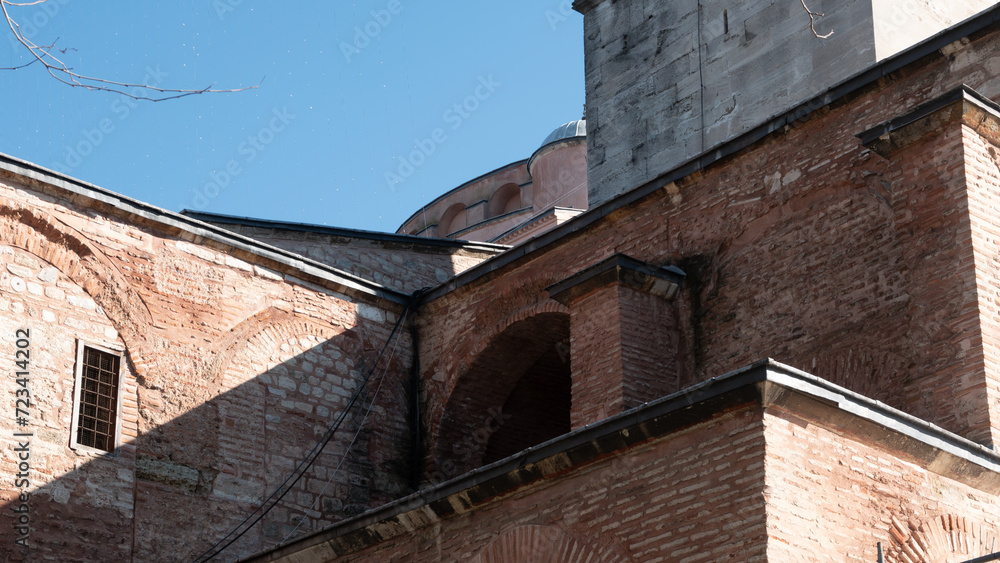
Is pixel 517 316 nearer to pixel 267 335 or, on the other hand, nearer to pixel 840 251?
pixel 267 335

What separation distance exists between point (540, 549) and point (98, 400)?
4900 mm

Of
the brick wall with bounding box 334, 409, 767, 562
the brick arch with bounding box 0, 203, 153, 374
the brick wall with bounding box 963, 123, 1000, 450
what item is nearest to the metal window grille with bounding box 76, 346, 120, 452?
the brick arch with bounding box 0, 203, 153, 374

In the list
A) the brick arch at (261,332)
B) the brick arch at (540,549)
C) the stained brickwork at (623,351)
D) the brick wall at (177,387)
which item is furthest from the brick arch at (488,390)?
the brick arch at (540,549)

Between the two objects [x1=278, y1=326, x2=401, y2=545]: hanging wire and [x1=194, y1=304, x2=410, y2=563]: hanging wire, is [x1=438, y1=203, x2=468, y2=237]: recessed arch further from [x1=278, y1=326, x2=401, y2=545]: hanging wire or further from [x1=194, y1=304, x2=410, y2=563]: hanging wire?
[x1=194, y1=304, x2=410, y2=563]: hanging wire

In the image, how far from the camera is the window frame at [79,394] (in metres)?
11.1

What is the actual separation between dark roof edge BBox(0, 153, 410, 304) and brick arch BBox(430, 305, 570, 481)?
1.27 m

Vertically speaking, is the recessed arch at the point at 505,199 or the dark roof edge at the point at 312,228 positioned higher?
the recessed arch at the point at 505,199

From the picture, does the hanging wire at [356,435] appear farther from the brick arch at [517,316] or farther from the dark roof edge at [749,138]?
the dark roof edge at [749,138]

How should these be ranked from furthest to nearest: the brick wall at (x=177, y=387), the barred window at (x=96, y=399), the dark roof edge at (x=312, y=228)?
1. the dark roof edge at (x=312, y=228)
2. the barred window at (x=96, y=399)
3. the brick wall at (x=177, y=387)

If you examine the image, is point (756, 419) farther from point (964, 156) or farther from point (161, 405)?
point (161, 405)

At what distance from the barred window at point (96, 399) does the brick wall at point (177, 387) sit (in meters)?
0.08

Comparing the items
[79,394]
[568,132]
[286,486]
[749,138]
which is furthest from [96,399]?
[568,132]

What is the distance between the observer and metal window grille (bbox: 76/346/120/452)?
1130 cm

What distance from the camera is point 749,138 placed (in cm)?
1136
